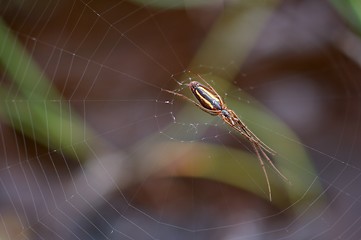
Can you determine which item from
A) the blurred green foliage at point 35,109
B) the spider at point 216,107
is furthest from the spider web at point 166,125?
the spider at point 216,107

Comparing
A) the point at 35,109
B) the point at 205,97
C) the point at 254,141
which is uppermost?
the point at 35,109

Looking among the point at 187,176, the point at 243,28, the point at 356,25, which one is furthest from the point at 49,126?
the point at 356,25

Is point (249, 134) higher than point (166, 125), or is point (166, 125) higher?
point (166, 125)

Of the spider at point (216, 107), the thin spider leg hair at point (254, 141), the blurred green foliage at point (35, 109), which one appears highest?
the blurred green foliage at point (35, 109)

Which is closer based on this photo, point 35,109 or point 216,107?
point 216,107

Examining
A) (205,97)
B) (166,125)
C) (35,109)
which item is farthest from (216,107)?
(35,109)

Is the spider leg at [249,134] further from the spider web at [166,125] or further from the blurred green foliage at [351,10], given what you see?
the blurred green foliage at [351,10]

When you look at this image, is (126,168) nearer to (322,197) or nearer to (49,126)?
(49,126)

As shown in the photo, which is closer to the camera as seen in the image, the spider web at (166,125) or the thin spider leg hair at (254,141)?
the thin spider leg hair at (254,141)

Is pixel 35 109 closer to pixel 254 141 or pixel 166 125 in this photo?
pixel 166 125
